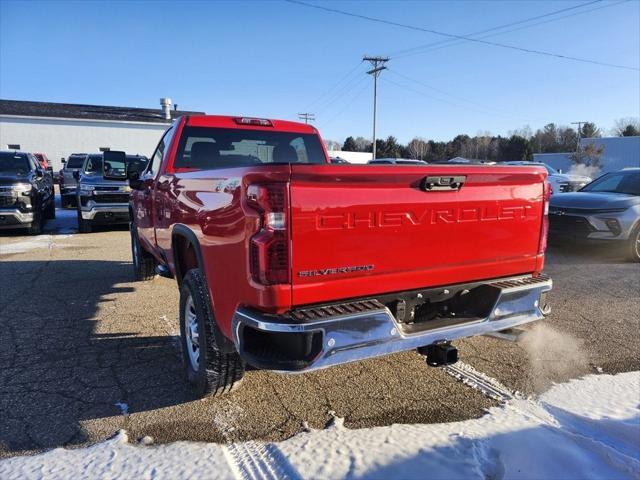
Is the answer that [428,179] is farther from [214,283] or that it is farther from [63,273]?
[63,273]

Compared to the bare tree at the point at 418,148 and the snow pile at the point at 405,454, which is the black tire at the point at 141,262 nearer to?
the snow pile at the point at 405,454

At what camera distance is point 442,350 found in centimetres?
306

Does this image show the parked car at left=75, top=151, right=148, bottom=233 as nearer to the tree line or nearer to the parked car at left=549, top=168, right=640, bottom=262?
the parked car at left=549, top=168, right=640, bottom=262

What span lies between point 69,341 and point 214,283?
2412 millimetres

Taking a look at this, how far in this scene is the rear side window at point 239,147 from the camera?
4.76 metres

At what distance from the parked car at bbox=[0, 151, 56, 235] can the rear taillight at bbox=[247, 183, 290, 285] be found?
1036cm

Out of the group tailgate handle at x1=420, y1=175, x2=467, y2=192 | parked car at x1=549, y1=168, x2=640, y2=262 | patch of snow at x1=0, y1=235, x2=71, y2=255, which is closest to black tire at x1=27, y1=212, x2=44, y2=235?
patch of snow at x1=0, y1=235, x2=71, y2=255

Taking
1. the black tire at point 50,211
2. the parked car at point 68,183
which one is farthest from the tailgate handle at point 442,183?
the parked car at point 68,183

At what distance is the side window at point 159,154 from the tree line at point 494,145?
4733cm

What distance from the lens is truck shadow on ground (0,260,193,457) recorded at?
3094 mm

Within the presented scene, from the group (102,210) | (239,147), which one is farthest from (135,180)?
(102,210)

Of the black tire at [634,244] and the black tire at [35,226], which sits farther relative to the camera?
the black tire at [35,226]

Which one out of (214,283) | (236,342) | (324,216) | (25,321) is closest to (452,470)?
(236,342)

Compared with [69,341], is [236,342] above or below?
above
